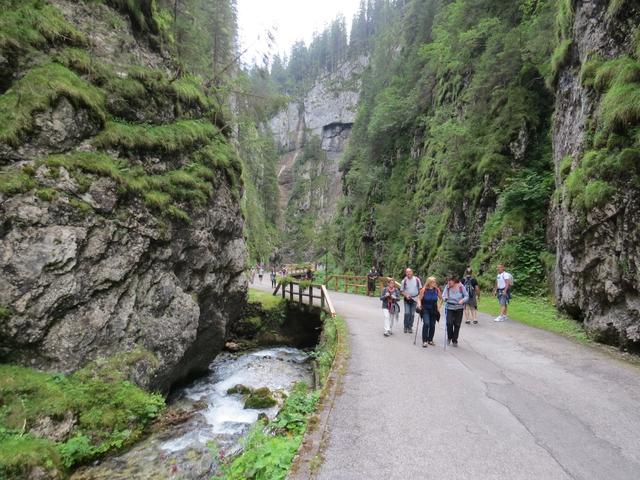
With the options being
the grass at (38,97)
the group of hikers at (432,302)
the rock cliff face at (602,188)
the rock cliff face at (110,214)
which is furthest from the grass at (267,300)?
the rock cliff face at (602,188)

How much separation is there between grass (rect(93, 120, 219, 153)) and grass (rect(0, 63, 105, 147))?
0.54 m

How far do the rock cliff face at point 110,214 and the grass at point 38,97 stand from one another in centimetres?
3

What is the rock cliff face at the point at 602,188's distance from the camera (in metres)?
8.47

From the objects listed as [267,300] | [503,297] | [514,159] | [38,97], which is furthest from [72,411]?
[514,159]

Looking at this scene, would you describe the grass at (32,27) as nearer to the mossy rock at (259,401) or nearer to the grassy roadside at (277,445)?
the grassy roadside at (277,445)

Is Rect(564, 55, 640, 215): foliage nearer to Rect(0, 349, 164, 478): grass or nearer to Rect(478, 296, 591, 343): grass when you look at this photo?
Rect(478, 296, 591, 343): grass

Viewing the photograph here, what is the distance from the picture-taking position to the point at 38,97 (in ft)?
27.4

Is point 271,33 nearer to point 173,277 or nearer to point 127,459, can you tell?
point 173,277

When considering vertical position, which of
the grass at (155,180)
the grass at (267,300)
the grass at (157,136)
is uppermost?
the grass at (157,136)

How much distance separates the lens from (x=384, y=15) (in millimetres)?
80188

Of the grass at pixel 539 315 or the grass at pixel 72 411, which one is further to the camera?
the grass at pixel 539 315

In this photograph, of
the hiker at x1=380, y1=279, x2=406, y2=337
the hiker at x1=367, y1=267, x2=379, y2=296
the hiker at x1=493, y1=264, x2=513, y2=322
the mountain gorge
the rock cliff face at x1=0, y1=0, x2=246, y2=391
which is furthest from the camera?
the hiker at x1=367, y1=267, x2=379, y2=296

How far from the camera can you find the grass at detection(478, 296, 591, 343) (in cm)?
1038

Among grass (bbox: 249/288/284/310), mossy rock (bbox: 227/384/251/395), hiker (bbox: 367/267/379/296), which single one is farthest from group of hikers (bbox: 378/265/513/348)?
hiker (bbox: 367/267/379/296)
